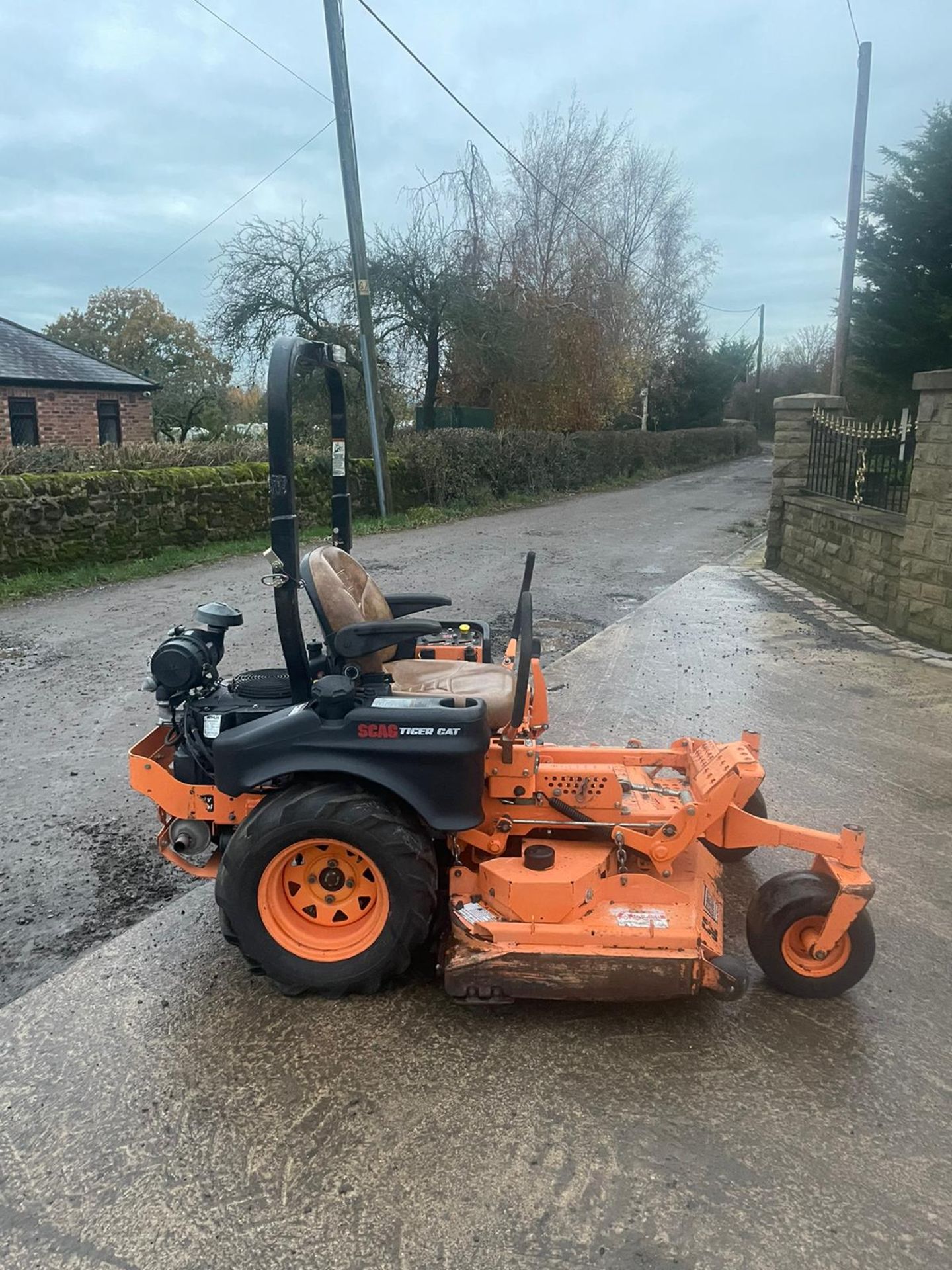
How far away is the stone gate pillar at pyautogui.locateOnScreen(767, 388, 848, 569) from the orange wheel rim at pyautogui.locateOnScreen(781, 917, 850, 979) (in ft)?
29.9

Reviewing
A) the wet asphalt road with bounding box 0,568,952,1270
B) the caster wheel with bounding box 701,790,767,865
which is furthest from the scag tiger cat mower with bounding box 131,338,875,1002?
the caster wheel with bounding box 701,790,767,865

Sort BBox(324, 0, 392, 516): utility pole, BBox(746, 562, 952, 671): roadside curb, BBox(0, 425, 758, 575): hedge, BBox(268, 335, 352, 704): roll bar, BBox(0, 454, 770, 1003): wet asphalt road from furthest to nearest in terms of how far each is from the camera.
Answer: BBox(324, 0, 392, 516): utility pole → BBox(0, 425, 758, 575): hedge → BBox(746, 562, 952, 671): roadside curb → BBox(0, 454, 770, 1003): wet asphalt road → BBox(268, 335, 352, 704): roll bar

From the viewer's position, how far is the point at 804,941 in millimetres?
3012

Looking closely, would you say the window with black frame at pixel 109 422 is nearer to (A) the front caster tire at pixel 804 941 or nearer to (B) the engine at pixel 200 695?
(B) the engine at pixel 200 695

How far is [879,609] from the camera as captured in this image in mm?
8422

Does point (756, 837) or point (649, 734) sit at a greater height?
point (756, 837)

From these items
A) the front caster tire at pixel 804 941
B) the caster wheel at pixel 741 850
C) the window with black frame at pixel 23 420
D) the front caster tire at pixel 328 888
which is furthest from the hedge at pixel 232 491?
the front caster tire at pixel 804 941

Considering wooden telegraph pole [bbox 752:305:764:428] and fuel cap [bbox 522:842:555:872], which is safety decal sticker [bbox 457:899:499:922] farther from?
wooden telegraph pole [bbox 752:305:764:428]

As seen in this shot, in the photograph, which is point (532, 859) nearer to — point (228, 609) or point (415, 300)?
point (228, 609)

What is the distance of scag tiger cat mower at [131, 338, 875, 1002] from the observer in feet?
9.16

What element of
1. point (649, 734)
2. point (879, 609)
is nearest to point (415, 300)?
point (879, 609)

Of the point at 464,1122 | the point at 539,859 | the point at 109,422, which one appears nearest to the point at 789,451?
the point at 539,859

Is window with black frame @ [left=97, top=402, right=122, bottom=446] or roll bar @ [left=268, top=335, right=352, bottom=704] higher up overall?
window with black frame @ [left=97, top=402, right=122, bottom=446]

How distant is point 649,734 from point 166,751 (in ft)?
9.98
